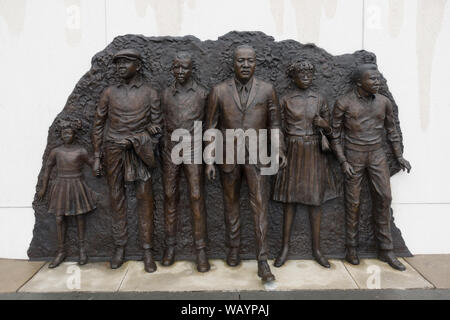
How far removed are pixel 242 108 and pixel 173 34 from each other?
1.16 meters

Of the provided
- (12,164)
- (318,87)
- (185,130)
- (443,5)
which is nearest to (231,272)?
(185,130)

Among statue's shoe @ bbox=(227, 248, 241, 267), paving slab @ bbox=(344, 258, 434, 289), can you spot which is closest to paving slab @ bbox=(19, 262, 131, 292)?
statue's shoe @ bbox=(227, 248, 241, 267)

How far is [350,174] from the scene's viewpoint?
4.11 m

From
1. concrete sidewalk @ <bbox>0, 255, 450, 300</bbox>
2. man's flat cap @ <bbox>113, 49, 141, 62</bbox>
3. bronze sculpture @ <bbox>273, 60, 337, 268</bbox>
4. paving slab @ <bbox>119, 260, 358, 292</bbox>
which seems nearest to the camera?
concrete sidewalk @ <bbox>0, 255, 450, 300</bbox>

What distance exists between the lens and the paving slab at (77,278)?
12.5 feet

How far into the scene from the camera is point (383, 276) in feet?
13.0

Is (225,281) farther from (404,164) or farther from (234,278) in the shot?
(404,164)

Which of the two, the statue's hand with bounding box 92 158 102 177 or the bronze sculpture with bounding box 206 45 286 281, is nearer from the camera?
the bronze sculpture with bounding box 206 45 286 281

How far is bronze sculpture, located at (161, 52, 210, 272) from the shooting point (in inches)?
156

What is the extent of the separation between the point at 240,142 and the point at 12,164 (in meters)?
2.51

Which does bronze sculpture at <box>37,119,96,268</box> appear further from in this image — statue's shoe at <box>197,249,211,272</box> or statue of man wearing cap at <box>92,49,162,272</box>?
statue's shoe at <box>197,249,211,272</box>

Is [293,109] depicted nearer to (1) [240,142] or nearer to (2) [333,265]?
(1) [240,142]

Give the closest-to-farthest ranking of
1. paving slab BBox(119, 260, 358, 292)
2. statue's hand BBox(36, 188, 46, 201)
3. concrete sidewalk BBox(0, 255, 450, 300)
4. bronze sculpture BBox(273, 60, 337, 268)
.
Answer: concrete sidewalk BBox(0, 255, 450, 300), paving slab BBox(119, 260, 358, 292), bronze sculpture BBox(273, 60, 337, 268), statue's hand BBox(36, 188, 46, 201)

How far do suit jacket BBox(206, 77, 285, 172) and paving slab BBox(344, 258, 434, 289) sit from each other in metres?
1.45
